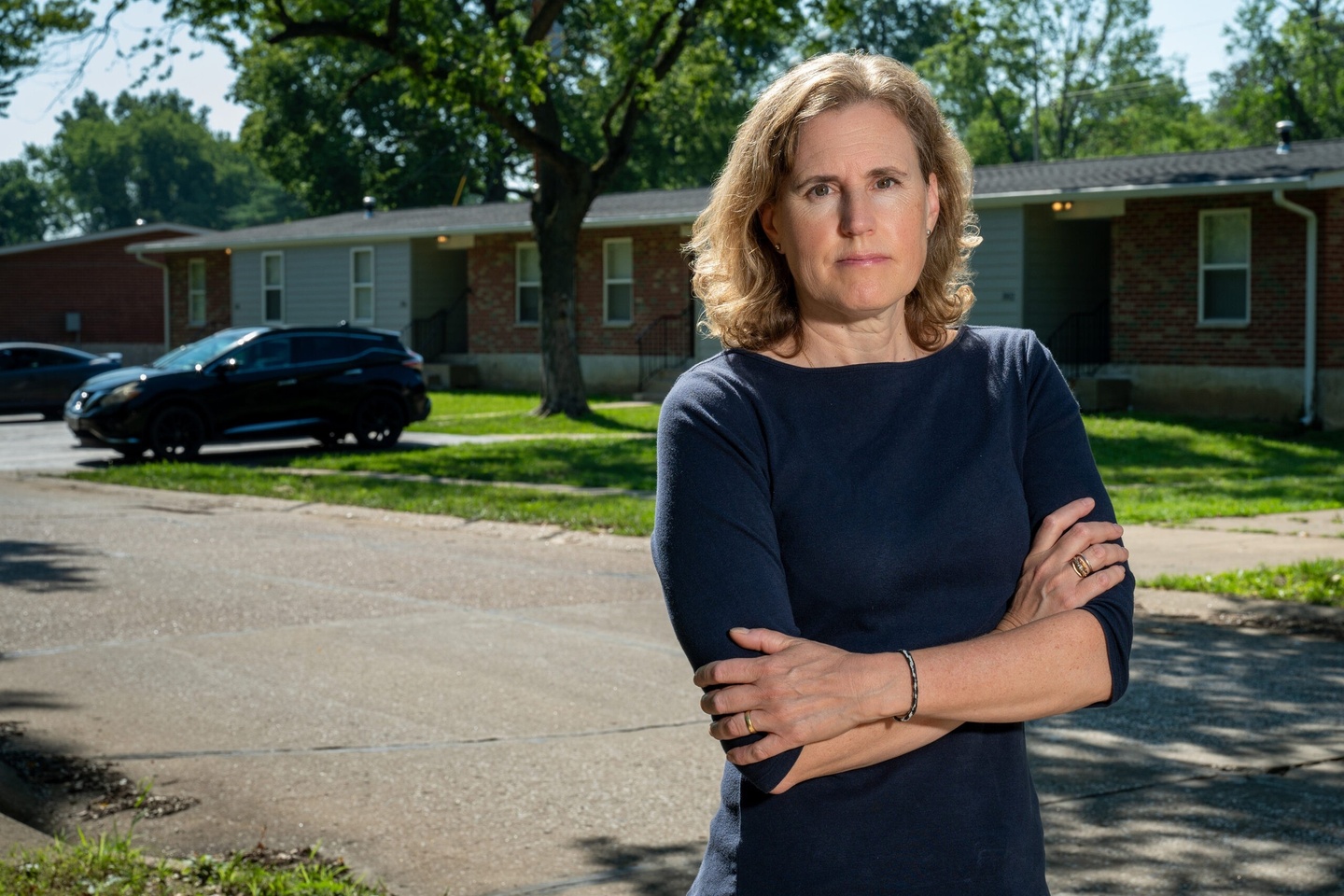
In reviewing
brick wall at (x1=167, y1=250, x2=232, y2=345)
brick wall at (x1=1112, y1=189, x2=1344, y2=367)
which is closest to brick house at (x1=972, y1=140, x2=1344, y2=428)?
brick wall at (x1=1112, y1=189, x2=1344, y2=367)

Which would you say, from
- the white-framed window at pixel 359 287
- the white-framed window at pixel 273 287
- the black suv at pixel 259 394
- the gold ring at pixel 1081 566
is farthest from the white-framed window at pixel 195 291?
the gold ring at pixel 1081 566

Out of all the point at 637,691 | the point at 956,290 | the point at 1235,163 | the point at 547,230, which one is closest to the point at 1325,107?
the point at 1235,163

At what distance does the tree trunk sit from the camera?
2458 centimetres

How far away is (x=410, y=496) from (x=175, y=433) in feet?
18.6

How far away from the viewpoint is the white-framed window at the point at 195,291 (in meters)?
40.7

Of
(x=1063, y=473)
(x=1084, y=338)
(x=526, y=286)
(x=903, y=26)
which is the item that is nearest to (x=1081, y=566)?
(x=1063, y=473)

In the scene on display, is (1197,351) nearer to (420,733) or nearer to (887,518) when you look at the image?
(420,733)

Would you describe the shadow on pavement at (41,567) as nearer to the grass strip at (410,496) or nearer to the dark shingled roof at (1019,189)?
the grass strip at (410,496)

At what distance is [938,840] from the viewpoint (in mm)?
2033

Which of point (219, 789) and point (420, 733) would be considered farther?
point (420, 733)

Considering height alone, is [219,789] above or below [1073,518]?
below

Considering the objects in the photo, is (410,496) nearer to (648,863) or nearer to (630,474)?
(630,474)

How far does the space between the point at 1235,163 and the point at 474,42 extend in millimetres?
11866

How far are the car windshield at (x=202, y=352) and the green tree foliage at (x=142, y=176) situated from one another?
302 feet
